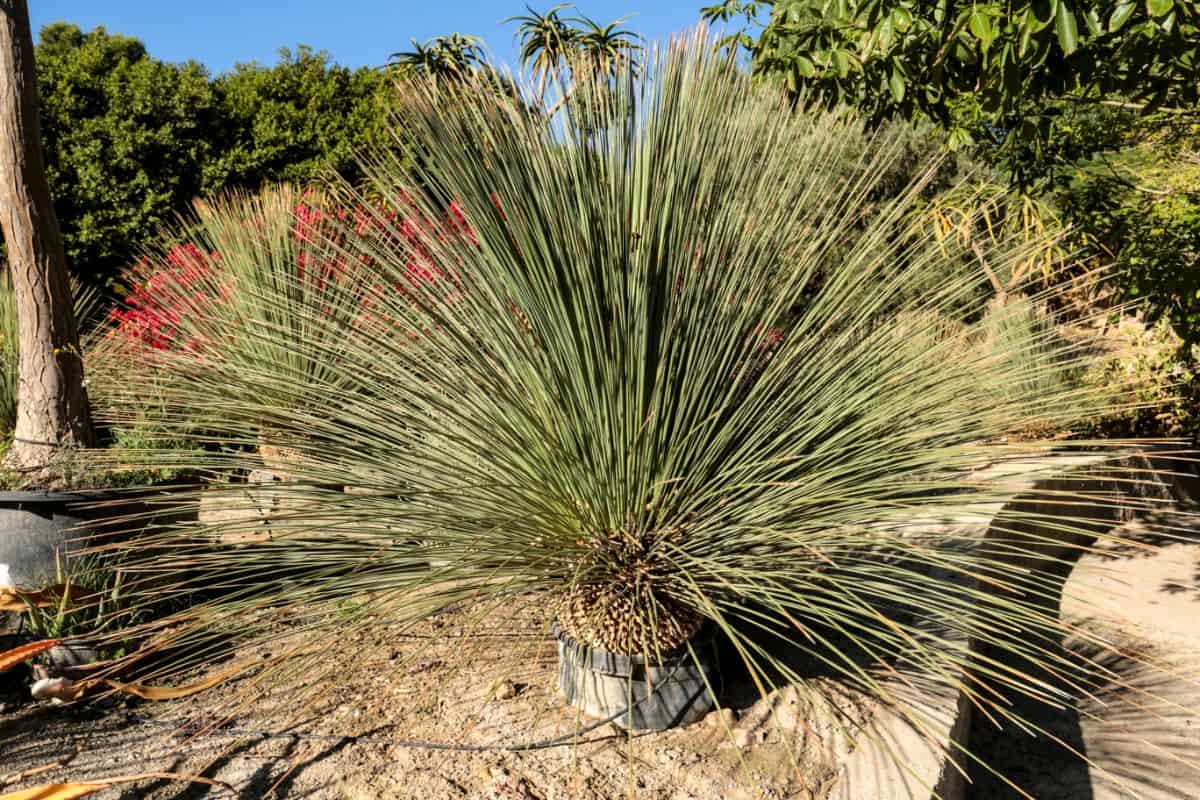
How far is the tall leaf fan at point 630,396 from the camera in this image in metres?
2.03

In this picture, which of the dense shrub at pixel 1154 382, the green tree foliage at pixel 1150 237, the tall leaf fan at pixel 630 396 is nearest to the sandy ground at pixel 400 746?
the tall leaf fan at pixel 630 396

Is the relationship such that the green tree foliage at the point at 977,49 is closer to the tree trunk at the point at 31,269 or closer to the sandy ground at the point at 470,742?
the sandy ground at the point at 470,742

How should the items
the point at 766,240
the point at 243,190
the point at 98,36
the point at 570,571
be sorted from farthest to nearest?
the point at 98,36
the point at 243,190
the point at 766,240
the point at 570,571

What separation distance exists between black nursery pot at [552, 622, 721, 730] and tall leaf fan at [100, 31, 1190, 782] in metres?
0.07

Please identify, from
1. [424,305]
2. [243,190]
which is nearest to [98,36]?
[243,190]

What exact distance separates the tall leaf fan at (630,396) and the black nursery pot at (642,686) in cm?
7

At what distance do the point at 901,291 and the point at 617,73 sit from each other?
1.02 meters

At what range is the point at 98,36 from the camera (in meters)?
11.8

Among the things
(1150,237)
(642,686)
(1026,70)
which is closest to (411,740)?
(642,686)

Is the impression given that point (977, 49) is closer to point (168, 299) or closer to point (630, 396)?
point (630, 396)

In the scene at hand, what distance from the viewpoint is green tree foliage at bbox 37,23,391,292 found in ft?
27.9

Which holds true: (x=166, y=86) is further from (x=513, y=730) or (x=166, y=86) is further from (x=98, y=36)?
(x=513, y=730)

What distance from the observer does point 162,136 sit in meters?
8.80

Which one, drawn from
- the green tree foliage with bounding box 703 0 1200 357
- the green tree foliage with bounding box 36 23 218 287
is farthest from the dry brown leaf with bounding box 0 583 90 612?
the green tree foliage with bounding box 36 23 218 287
